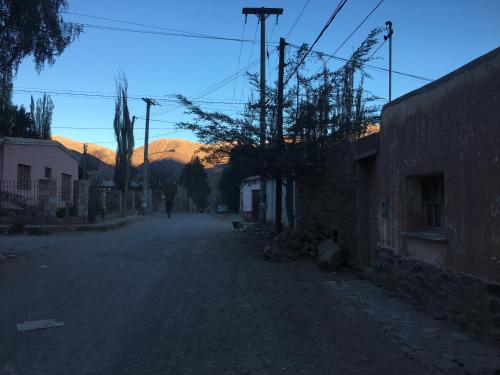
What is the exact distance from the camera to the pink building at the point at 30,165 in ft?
78.1

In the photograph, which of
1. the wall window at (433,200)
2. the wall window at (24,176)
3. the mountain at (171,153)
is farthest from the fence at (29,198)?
the mountain at (171,153)

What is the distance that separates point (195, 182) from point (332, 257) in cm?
6750

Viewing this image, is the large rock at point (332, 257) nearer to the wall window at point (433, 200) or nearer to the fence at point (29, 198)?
the wall window at point (433, 200)

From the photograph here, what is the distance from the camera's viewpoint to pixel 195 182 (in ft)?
256

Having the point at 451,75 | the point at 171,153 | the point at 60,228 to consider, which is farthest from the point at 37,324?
the point at 171,153

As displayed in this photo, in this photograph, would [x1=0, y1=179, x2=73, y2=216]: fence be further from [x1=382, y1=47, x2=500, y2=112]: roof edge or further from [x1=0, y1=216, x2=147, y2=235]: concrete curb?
[x1=382, y1=47, x2=500, y2=112]: roof edge

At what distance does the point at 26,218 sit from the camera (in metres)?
21.4

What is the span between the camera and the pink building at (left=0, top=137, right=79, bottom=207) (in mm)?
23812

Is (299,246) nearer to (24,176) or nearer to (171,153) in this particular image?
(24,176)

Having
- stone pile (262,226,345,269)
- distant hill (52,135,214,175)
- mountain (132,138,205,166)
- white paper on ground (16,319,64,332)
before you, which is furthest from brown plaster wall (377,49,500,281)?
mountain (132,138,205,166)

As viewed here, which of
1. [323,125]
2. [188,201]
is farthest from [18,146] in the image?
[188,201]

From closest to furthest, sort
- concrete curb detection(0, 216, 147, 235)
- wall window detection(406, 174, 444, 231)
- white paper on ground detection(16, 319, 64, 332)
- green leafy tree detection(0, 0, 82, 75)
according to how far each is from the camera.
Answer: white paper on ground detection(16, 319, 64, 332) → wall window detection(406, 174, 444, 231) → green leafy tree detection(0, 0, 82, 75) → concrete curb detection(0, 216, 147, 235)

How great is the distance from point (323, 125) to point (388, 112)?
5274 millimetres

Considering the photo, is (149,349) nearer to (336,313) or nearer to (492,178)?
(336,313)
